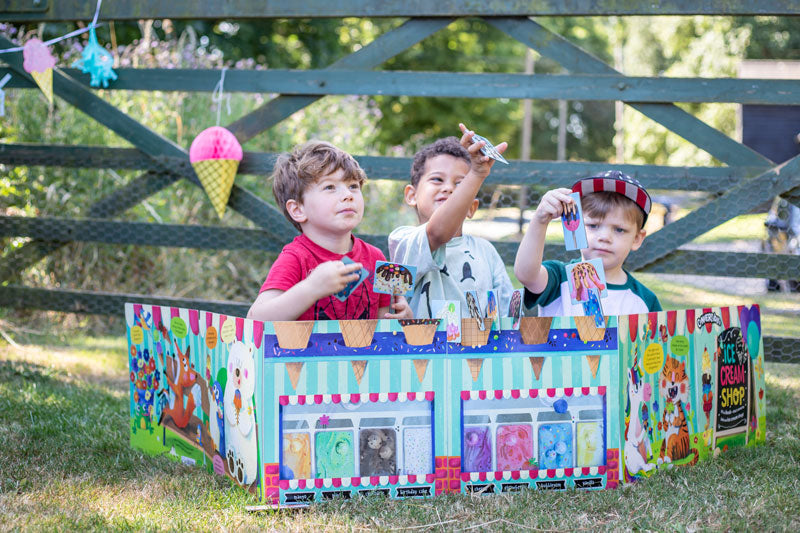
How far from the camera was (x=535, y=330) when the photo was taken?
2.37 m

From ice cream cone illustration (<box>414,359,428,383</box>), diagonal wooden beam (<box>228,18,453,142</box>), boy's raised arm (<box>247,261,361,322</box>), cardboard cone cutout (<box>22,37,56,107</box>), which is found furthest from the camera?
cardboard cone cutout (<box>22,37,56,107</box>)

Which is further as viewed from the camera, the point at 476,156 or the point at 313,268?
the point at 313,268

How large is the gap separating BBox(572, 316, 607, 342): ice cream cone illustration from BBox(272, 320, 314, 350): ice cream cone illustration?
0.80 meters

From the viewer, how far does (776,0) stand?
145 inches

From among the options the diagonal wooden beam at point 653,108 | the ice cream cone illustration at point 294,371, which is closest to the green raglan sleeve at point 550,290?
the ice cream cone illustration at point 294,371

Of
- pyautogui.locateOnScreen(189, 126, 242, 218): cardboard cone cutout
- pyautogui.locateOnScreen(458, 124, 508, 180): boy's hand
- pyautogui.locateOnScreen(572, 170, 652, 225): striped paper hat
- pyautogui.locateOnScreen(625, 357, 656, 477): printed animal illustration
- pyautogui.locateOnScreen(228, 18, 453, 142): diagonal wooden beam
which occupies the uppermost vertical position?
pyautogui.locateOnScreen(228, 18, 453, 142): diagonal wooden beam

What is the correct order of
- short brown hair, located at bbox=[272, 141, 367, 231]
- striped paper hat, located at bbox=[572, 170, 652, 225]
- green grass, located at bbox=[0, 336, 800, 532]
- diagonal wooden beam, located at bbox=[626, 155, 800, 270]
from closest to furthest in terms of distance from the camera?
green grass, located at bbox=[0, 336, 800, 532]
short brown hair, located at bbox=[272, 141, 367, 231]
striped paper hat, located at bbox=[572, 170, 652, 225]
diagonal wooden beam, located at bbox=[626, 155, 800, 270]

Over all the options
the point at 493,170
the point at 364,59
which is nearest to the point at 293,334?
the point at 493,170

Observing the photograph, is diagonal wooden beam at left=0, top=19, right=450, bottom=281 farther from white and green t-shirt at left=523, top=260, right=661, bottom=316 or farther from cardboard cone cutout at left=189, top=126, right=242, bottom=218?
white and green t-shirt at left=523, top=260, right=661, bottom=316

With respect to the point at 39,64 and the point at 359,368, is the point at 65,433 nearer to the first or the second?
the point at 359,368

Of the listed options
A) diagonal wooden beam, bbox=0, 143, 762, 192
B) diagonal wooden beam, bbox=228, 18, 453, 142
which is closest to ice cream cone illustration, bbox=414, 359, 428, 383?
diagonal wooden beam, bbox=0, 143, 762, 192

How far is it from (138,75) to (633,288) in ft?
9.71

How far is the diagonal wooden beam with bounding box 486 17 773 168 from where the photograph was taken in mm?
3826

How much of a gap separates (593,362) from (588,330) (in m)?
0.10
